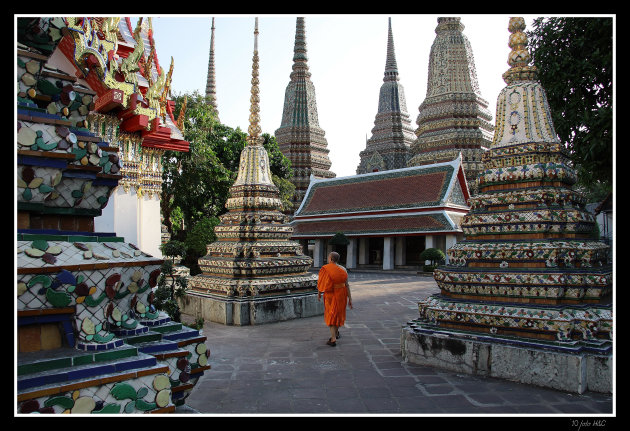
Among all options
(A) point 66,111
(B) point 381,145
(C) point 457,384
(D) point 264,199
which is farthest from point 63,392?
(B) point 381,145

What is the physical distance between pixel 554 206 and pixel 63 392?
17.2ft

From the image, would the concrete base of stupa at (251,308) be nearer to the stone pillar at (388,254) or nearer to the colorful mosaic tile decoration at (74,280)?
the colorful mosaic tile decoration at (74,280)

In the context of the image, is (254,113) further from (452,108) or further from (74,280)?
(452,108)

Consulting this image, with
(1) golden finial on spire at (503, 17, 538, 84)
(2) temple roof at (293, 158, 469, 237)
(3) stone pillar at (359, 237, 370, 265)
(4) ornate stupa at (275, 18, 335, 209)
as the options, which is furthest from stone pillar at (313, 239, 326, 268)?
(1) golden finial on spire at (503, 17, 538, 84)

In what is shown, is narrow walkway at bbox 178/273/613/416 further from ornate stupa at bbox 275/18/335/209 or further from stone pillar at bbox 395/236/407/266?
ornate stupa at bbox 275/18/335/209

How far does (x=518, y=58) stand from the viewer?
608cm

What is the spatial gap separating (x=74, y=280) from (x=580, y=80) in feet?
29.5

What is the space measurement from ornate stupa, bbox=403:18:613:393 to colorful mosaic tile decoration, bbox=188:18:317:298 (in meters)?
4.09

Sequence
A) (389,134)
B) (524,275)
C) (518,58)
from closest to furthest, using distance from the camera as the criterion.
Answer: (524,275) < (518,58) < (389,134)

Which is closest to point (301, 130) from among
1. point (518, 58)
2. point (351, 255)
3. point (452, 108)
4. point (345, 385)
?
point (452, 108)

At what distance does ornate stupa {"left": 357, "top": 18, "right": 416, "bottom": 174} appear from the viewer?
38156 millimetres

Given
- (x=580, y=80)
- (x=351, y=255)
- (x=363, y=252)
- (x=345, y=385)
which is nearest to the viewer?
(x=345, y=385)

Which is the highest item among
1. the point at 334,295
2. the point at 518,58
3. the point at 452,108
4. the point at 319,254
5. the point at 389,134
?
the point at 389,134

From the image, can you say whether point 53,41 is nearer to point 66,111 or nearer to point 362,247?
point 66,111
